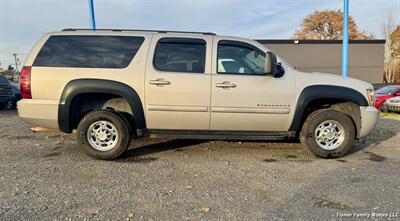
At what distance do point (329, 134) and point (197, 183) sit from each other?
2552 millimetres

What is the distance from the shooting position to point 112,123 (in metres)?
4.48

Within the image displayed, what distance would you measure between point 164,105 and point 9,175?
7.87ft

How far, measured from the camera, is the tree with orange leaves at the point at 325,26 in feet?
139

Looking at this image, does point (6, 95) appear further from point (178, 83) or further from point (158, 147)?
point (178, 83)

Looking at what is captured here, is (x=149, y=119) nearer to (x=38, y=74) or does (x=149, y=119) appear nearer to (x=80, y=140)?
(x=80, y=140)

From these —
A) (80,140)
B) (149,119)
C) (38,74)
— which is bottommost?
(80,140)

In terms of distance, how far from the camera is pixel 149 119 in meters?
4.51

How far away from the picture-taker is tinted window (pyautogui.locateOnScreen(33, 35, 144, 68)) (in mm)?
4398

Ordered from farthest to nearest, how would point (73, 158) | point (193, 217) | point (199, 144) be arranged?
point (199, 144)
point (73, 158)
point (193, 217)

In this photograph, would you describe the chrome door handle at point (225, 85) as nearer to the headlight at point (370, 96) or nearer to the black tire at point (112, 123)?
the black tire at point (112, 123)

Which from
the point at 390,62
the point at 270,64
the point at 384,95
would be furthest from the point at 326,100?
the point at 390,62

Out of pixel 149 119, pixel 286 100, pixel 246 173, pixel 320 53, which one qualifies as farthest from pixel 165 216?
pixel 320 53

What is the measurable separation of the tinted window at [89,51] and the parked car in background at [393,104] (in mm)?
11087

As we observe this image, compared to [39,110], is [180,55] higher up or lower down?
higher up
